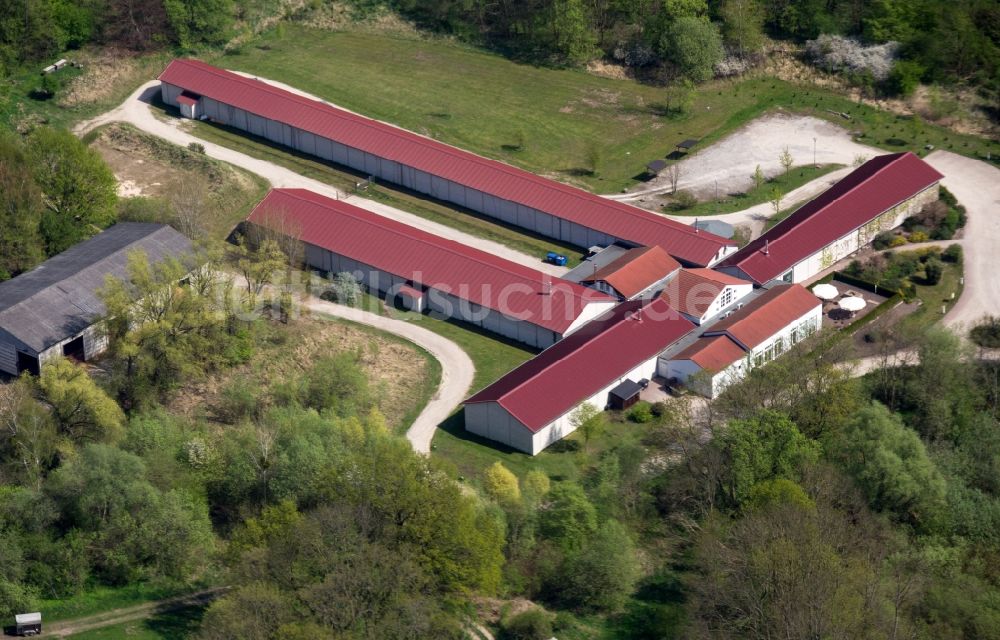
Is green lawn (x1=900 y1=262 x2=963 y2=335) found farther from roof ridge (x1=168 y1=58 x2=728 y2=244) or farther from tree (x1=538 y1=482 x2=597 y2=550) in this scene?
tree (x1=538 y1=482 x2=597 y2=550)

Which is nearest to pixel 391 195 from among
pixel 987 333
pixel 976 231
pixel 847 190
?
pixel 847 190

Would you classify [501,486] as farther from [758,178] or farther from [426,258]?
[758,178]

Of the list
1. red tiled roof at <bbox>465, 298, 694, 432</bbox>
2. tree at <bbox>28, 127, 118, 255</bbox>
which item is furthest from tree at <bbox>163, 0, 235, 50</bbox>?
red tiled roof at <bbox>465, 298, 694, 432</bbox>

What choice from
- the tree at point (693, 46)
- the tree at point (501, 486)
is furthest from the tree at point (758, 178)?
the tree at point (501, 486)

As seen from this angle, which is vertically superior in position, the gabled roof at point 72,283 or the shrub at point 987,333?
the gabled roof at point 72,283

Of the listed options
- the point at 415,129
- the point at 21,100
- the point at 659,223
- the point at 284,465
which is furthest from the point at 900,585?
the point at 21,100

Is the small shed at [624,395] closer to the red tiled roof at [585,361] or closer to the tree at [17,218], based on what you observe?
the red tiled roof at [585,361]
